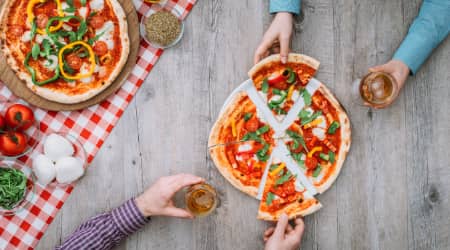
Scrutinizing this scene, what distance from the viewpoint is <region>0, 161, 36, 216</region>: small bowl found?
2.89 meters

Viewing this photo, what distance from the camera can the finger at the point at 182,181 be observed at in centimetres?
280

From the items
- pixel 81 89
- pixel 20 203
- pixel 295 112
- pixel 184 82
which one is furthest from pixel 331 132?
pixel 20 203

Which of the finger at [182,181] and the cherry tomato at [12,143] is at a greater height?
the cherry tomato at [12,143]

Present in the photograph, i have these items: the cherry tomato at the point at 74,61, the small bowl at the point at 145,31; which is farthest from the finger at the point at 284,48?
the cherry tomato at the point at 74,61

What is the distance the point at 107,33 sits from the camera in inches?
115

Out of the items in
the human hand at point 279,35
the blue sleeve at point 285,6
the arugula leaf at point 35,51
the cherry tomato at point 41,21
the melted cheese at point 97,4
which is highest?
the cherry tomato at point 41,21

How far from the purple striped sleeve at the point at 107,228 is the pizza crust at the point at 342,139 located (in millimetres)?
1136

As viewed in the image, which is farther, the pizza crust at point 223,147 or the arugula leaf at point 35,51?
the pizza crust at point 223,147

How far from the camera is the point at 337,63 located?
3109mm

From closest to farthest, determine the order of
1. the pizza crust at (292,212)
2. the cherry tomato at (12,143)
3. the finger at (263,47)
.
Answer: the cherry tomato at (12,143), the finger at (263,47), the pizza crust at (292,212)

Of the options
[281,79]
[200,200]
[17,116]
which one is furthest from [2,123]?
[281,79]

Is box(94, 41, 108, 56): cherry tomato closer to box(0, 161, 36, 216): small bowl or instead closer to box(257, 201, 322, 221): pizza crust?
box(0, 161, 36, 216): small bowl

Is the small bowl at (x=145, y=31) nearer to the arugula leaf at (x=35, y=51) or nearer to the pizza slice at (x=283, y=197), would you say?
the arugula leaf at (x=35, y=51)

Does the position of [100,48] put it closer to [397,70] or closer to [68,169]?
[68,169]
